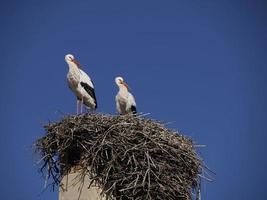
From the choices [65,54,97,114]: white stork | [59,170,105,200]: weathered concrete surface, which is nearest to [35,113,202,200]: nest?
[59,170,105,200]: weathered concrete surface

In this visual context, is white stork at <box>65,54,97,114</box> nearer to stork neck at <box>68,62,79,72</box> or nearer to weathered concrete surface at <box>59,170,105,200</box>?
stork neck at <box>68,62,79,72</box>

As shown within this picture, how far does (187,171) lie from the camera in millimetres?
9359

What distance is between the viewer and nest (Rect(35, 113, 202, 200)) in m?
8.85

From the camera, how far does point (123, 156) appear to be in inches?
350

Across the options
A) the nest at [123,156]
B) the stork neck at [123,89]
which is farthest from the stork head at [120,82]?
the nest at [123,156]

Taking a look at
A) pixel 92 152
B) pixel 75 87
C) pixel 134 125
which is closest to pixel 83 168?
pixel 92 152

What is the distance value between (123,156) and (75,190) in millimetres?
798

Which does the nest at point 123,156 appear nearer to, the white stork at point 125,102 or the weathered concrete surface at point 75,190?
the weathered concrete surface at point 75,190

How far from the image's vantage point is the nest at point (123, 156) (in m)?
8.85

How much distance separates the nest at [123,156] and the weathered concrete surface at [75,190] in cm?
9

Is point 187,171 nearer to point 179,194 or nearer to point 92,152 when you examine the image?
point 179,194

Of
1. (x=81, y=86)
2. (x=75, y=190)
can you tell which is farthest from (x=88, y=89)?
(x=75, y=190)

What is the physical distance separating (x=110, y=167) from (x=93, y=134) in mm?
543

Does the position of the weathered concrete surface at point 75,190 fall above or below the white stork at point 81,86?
below
